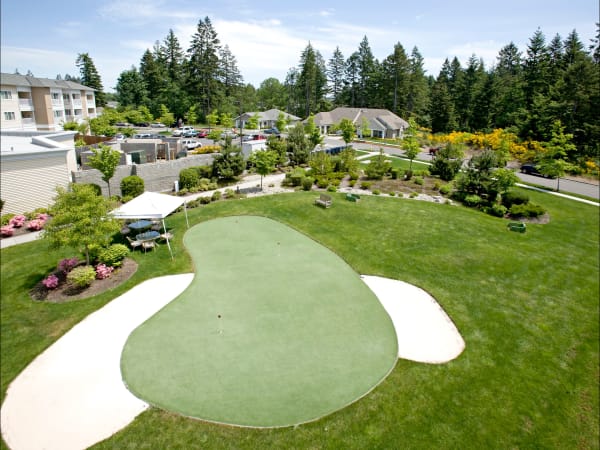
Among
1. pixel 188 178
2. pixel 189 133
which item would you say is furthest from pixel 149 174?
pixel 189 133

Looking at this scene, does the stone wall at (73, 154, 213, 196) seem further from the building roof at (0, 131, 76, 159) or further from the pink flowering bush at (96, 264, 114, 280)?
the pink flowering bush at (96, 264, 114, 280)

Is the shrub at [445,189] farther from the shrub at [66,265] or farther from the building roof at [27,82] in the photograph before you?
the building roof at [27,82]

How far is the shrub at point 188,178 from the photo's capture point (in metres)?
27.2

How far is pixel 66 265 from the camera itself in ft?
49.8

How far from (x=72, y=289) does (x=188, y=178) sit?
47.1 feet

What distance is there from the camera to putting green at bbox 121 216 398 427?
29.7ft

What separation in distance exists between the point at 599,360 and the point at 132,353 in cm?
1513

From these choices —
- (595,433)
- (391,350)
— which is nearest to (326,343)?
(391,350)

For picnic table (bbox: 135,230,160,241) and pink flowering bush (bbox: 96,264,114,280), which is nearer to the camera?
pink flowering bush (bbox: 96,264,114,280)

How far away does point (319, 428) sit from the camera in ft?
27.6

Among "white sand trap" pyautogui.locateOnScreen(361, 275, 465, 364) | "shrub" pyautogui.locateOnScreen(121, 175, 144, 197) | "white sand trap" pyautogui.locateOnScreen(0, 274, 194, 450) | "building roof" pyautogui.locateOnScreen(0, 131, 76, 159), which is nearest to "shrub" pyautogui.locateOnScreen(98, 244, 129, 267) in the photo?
"white sand trap" pyautogui.locateOnScreen(0, 274, 194, 450)

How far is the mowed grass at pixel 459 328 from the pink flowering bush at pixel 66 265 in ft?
3.84

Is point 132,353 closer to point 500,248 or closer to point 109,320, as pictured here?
point 109,320

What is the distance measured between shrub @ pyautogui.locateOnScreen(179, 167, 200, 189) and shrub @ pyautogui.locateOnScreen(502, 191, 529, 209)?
23211mm
